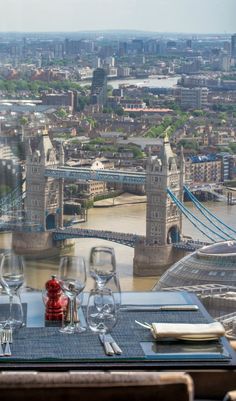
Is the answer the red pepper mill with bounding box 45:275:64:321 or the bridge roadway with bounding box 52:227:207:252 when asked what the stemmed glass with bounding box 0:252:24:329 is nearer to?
the red pepper mill with bounding box 45:275:64:321

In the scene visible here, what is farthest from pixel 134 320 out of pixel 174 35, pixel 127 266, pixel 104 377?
pixel 127 266

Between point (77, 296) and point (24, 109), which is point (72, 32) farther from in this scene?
point (77, 296)

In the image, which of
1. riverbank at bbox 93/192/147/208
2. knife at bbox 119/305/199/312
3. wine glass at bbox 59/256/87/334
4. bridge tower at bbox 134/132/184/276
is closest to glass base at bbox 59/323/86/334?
wine glass at bbox 59/256/87/334

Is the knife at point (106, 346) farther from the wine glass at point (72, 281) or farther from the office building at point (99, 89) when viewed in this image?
the office building at point (99, 89)

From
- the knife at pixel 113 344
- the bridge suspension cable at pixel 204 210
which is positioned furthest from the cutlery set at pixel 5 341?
the bridge suspension cable at pixel 204 210

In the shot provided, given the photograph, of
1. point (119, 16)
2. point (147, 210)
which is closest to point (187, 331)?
point (119, 16)

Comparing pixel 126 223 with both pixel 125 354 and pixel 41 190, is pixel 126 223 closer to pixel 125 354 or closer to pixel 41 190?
pixel 41 190
